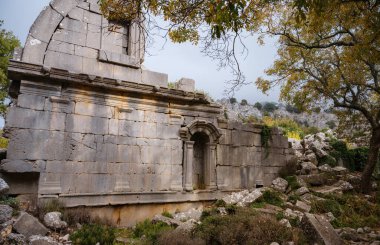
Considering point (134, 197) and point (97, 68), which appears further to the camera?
point (97, 68)

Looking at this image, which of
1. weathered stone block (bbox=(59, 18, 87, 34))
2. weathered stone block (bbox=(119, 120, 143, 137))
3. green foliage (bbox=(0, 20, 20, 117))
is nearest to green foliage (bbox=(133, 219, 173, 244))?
weathered stone block (bbox=(119, 120, 143, 137))

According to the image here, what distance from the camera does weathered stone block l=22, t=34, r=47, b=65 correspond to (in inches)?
326

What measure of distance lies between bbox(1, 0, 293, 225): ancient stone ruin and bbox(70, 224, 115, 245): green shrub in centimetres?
126

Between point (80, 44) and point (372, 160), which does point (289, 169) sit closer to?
point (372, 160)

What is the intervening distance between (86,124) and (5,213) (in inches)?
120

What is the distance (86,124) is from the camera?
8609 mm

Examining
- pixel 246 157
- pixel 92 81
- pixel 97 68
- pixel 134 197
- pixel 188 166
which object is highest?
pixel 97 68

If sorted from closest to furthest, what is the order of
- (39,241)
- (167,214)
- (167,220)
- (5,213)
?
(39,241)
(5,213)
(167,220)
(167,214)

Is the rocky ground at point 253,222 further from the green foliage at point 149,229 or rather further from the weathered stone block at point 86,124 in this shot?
the weathered stone block at point 86,124

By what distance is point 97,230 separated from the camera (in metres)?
7.05

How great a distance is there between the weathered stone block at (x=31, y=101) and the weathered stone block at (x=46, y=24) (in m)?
1.78

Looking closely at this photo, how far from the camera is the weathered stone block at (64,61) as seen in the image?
863 centimetres

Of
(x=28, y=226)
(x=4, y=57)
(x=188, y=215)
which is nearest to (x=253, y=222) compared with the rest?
(x=188, y=215)

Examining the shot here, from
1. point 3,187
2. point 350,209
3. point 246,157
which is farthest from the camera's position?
point 246,157
